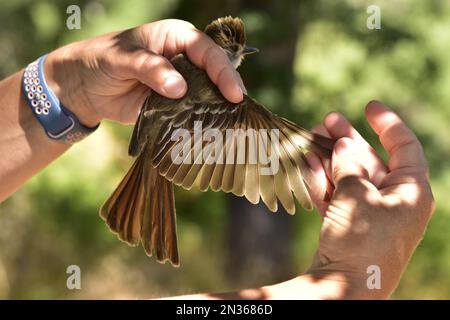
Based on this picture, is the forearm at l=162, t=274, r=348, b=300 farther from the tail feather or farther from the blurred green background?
the blurred green background

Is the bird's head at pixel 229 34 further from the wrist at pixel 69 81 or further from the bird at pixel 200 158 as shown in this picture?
the wrist at pixel 69 81

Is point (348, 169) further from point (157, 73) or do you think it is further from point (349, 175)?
point (157, 73)

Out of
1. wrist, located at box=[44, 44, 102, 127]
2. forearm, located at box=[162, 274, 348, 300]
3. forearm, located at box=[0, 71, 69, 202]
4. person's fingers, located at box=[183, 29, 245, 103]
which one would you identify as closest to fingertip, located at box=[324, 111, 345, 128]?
person's fingers, located at box=[183, 29, 245, 103]

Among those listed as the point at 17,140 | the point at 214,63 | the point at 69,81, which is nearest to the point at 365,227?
the point at 214,63

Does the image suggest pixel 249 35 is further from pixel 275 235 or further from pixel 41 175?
pixel 41 175

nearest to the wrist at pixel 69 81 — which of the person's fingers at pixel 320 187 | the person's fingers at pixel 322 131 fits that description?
the person's fingers at pixel 322 131
